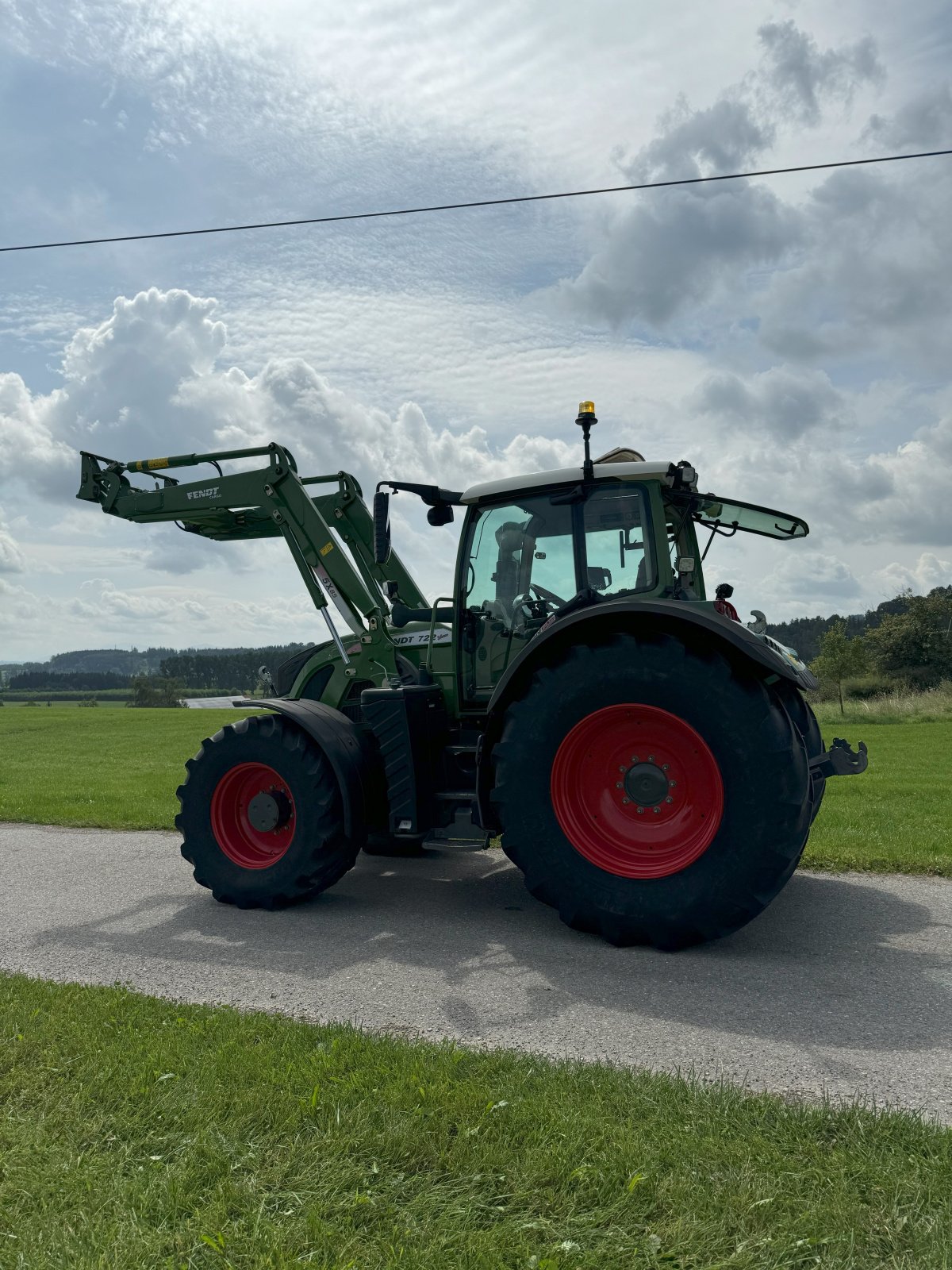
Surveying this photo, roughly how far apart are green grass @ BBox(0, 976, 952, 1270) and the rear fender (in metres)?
2.28

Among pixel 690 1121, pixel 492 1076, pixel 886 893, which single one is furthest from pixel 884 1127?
pixel 886 893

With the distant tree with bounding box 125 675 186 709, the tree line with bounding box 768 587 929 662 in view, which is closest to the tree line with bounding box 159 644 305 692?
the distant tree with bounding box 125 675 186 709

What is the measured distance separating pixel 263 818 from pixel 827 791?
8.36 m

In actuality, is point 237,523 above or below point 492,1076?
above

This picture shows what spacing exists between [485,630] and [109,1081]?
3.69 m

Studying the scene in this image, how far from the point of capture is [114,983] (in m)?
4.93

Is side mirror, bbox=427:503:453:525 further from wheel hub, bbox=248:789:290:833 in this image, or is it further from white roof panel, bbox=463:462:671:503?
wheel hub, bbox=248:789:290:833

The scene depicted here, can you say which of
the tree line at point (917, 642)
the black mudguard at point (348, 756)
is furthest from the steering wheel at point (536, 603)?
the tree line at point (917, 642)

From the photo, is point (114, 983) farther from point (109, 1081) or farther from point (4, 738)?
point (4, 738)

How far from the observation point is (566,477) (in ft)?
20.1

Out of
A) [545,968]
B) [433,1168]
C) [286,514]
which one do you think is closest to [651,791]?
[545,968]

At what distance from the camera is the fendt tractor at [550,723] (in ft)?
17.0

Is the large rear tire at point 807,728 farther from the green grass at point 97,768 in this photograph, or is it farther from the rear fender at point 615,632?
the green grass at point 97,768

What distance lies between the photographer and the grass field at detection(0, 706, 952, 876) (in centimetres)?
802
